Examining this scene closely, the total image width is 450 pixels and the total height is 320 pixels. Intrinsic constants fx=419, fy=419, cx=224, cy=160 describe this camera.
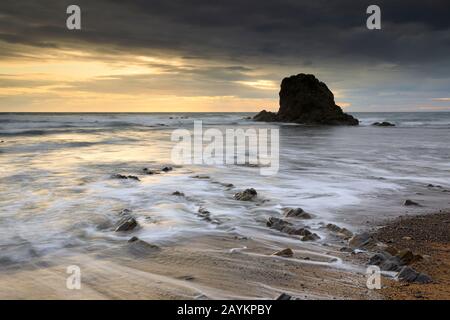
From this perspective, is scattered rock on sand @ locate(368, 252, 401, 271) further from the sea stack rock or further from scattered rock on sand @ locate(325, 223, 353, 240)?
the sea stack rock

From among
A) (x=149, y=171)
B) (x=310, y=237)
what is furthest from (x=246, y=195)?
(x=149, y=171)

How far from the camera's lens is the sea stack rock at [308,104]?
6612 centimetres

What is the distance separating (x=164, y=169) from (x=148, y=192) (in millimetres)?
4370

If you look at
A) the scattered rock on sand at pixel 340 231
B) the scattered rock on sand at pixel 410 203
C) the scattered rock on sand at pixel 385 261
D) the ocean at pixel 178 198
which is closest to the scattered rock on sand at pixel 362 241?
the scattered rock on sand at pixel 340 231

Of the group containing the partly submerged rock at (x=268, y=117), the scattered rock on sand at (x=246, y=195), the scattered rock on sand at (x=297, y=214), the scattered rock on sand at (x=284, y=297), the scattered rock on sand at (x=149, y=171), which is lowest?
the scattered rock on sand at (x=284, y=297)

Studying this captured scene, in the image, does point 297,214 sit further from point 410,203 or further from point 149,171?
point 149,171

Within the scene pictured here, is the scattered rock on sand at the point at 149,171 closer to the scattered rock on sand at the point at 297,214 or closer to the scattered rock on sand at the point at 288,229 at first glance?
the scattered rock on sand at the point at 297,214

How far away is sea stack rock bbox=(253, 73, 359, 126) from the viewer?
66125 mm

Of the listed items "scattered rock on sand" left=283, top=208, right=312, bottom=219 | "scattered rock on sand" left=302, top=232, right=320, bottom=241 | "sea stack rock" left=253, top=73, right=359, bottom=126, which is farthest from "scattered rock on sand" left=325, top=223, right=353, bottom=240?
"sea stack rock" left=253, top=73, right=359, bottom=126

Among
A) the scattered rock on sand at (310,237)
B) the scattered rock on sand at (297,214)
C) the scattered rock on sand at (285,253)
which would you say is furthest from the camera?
the scattered rock on sand at (297,214)

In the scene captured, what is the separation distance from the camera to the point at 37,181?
42.3ft
